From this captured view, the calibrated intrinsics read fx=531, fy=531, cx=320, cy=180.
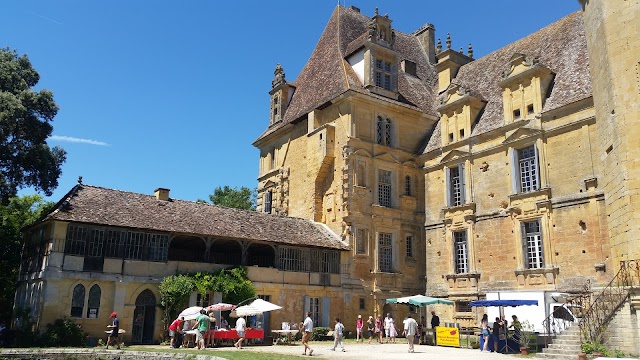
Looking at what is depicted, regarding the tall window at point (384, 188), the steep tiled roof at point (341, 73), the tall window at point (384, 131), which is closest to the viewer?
the tall window at point (384, 188)

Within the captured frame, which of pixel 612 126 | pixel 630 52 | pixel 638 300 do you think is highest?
pixel 630 52

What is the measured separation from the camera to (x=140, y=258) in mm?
21250

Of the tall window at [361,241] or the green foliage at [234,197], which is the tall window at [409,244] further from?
the green foliage at [234,197]

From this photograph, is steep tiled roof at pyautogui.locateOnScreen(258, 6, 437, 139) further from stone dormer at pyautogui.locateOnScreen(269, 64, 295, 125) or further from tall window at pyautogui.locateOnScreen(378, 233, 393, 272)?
tall window at pyautogui.locateOnScreen(378, 233, 393, 272)

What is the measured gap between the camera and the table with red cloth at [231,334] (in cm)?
1938

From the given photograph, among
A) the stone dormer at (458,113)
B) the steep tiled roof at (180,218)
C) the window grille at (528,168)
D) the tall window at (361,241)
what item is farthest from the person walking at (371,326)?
the stone dormer at (458,113)

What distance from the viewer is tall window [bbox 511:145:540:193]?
75.0 feet

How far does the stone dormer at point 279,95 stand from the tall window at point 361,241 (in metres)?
10.3

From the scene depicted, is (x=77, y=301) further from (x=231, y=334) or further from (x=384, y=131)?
(x=384, y=131)

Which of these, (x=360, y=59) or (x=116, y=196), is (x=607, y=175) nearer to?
(x=360, y=59)

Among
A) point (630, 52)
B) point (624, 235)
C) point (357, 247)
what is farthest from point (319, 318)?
point (630, 52)

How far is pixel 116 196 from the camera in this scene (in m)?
22.9

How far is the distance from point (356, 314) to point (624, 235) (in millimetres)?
13177

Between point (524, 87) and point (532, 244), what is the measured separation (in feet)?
23.2
